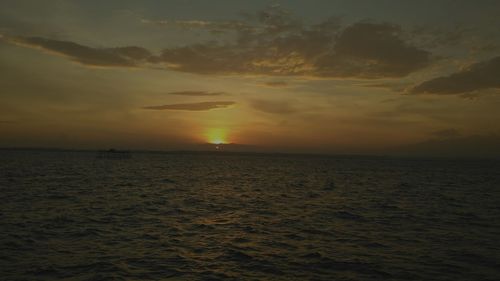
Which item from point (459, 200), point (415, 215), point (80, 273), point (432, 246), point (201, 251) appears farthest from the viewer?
point (459, 200)

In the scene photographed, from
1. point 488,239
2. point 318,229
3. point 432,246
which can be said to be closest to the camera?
point 432,246

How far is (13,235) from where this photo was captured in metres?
25.6

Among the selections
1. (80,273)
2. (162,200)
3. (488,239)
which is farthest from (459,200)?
(80,273)

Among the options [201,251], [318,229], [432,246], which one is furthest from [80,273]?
[432,246]

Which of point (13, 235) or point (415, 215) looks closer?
point (13, 235)

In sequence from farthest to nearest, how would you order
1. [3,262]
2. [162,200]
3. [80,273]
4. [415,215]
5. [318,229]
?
[162,200], [415,215], [318,229], [3,262], [80,273]

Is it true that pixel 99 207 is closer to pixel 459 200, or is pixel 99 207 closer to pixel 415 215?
pixel 415 215

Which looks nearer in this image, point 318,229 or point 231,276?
point 231,276

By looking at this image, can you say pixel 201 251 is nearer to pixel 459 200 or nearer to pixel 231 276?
pixel 231 276

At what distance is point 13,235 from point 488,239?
1154 inches

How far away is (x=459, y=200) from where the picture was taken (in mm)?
52906

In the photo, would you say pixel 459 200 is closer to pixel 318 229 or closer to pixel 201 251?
pixel 318 229

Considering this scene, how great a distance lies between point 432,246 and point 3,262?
22488mm

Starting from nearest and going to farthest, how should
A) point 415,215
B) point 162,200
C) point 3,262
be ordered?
point 3,262 → point 415,215 → point 162,200
